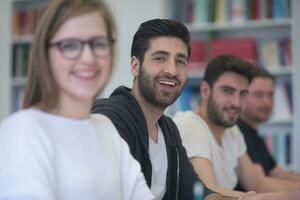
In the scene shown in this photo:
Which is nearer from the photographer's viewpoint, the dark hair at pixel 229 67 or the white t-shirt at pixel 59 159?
the white t-shirt at pixel 59 159

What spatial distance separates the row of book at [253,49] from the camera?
263 centimetres

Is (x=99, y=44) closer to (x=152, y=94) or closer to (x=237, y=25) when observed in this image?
(x=152, y=94)

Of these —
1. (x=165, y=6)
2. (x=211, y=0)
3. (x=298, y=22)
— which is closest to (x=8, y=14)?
(x=165, y=6)

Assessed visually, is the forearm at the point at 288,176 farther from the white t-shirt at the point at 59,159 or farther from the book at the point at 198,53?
the white t-shirt at the point at 59,159

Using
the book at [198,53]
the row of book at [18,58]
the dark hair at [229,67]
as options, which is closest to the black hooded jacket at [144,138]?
the dark hair at [229,67]

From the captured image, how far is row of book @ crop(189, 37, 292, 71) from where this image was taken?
2633 mm

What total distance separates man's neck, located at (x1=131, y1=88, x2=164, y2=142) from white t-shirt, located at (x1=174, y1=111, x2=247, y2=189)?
0.20m

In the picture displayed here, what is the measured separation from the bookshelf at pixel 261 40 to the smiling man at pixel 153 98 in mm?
1497

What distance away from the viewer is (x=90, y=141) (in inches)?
30.2

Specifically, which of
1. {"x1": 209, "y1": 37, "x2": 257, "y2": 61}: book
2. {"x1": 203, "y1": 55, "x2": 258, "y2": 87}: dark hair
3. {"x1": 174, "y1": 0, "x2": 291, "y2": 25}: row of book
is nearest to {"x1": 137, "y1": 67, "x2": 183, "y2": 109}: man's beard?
{"x1": 203, "y1": 55, "x2": 258, "y2": 87}: dark hair

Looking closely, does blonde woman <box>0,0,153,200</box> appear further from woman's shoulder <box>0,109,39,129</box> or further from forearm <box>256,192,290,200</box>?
forearm <box>256,192,290,200</box>

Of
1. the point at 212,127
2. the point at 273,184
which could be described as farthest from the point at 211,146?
the point at 273,184

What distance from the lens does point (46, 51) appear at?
71cm

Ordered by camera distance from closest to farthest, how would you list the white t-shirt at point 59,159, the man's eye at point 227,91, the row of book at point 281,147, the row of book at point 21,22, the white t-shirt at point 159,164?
the white t-shirt at point 59,159 < the white t-shirt at point 159,164 < the man's eye at point 227,91 < the row of book at point 281,147 < the row of book at point 21,22
